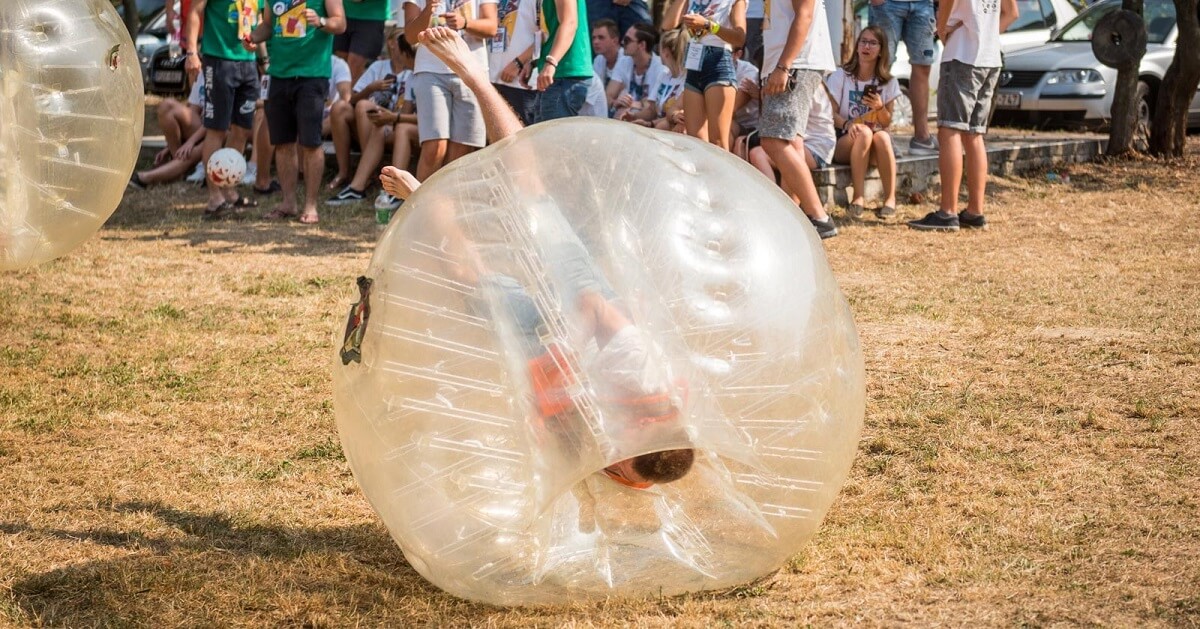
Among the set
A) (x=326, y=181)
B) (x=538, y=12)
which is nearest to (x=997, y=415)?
(x=538, y=12)

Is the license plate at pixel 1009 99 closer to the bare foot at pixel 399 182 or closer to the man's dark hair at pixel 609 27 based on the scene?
the man's dark hair at pixel 609 27

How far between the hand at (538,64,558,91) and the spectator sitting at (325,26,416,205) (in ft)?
9.07

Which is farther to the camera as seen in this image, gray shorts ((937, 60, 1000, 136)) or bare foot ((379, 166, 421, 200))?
gray shorts ((937, 60, 1000, 136))

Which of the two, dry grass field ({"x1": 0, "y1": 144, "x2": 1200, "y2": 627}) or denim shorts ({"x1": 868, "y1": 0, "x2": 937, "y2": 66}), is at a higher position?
denim shorts ({"x1": 868, "y1": 0, "x2": 937, "y2": 66})

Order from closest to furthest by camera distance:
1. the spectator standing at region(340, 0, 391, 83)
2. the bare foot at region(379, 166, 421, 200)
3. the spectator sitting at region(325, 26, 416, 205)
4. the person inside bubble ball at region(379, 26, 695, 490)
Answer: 1. the person inside bubble ball at region(379, 26, 695, 490)
2. the bare foot at region(379, 166, 421, 200)
3. the spectator sitting at region(325, 26, 416, 205)
4. the spectator standing at region(340, 0, 391, 83)

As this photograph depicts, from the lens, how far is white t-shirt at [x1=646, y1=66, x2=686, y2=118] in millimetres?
9725

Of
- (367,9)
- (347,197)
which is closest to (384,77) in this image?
(367,9)

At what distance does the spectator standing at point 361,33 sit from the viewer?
1127cm

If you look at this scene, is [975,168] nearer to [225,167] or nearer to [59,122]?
[225,167]

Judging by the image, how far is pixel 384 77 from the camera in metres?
10.6

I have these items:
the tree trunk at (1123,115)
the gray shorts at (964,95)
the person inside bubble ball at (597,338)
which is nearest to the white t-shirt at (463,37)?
the gray shorts at (964,95)

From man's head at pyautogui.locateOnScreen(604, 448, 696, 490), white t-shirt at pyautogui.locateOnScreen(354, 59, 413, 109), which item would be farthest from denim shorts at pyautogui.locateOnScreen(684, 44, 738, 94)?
man's head at pyautogui.locateOnScreen(604, 448, 696, 490)

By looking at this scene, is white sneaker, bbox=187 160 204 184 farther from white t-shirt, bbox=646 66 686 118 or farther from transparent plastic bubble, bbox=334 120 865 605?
transparent plastic bubble, bbox=334 120 865 605

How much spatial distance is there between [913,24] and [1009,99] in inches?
184
